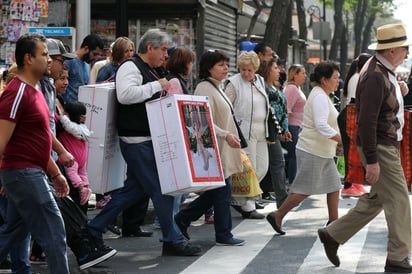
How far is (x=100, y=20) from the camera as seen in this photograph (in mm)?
19297

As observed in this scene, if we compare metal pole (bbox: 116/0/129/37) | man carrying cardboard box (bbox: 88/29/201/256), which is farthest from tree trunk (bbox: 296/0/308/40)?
man carrying cardboard box (bbox: 88/29/201/256)

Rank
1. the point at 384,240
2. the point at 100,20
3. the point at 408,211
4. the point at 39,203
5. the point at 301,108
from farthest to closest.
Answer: the point at 100,20 → the point at 301,108 → the point at 384,240 → the point at 408,211 → the point at 39,203

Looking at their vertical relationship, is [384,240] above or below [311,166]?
below

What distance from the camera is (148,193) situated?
8344 mm

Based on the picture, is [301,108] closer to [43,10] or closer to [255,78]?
[255,78]

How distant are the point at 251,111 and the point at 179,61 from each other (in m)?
1.87

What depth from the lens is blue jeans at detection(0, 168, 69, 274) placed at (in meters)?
6.06

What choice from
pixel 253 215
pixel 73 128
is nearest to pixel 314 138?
pixel 253 215

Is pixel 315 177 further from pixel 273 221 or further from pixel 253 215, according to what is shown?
pixel 253 215

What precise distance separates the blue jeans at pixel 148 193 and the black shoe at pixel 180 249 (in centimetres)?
4

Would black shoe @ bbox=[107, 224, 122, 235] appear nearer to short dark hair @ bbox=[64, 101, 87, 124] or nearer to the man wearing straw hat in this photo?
short dark hair @ bbox=[64, 101, 87, 124]

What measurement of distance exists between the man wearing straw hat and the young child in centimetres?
229

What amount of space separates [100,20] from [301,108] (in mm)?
6604

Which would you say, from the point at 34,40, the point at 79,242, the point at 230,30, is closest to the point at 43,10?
the point at 79,242
